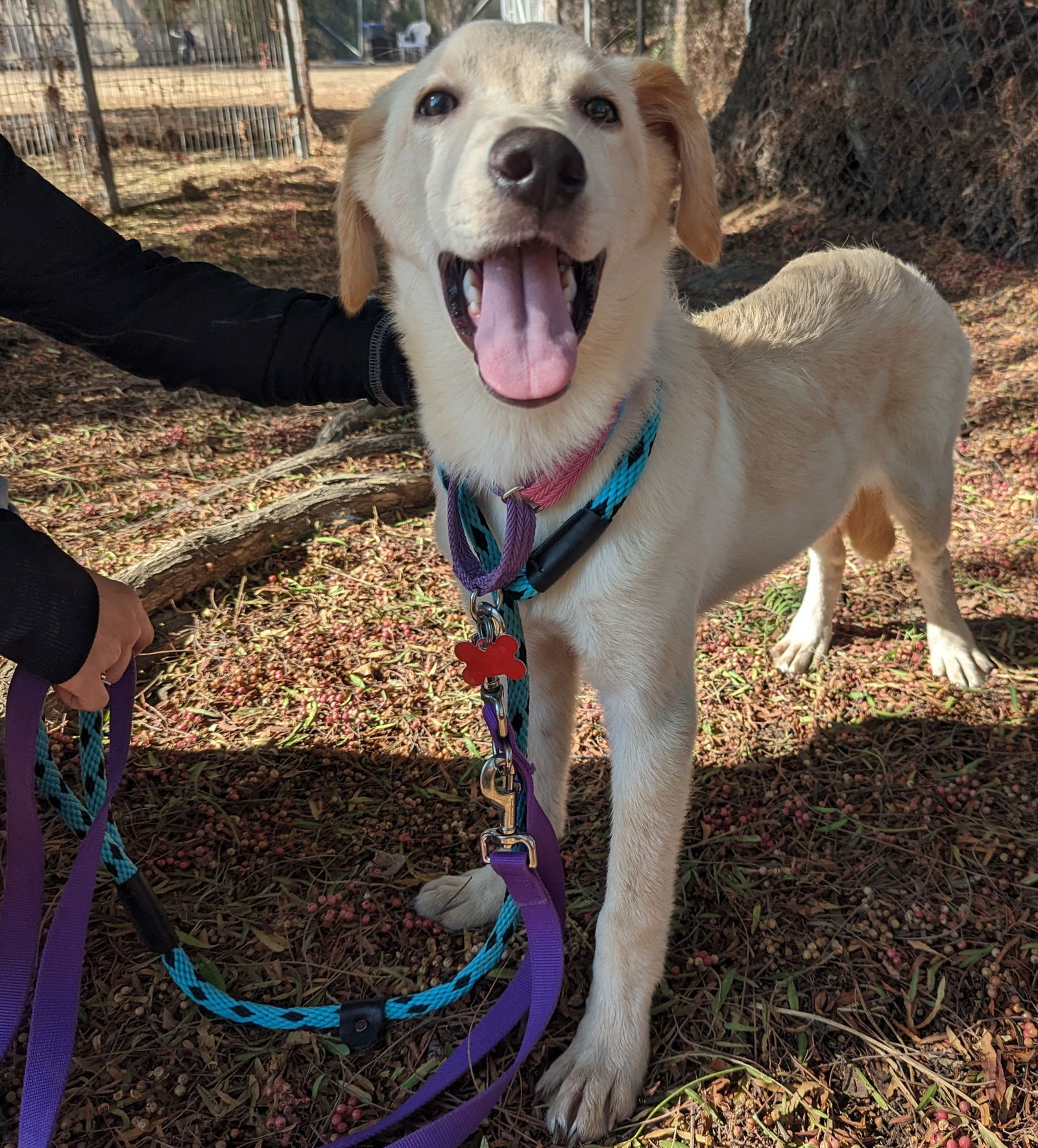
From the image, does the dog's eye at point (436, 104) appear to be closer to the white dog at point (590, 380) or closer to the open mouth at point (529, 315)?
the white dog at point (590, 380)

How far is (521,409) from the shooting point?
1657 mm

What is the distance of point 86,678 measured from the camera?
169 cm

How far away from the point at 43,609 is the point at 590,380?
1111mm

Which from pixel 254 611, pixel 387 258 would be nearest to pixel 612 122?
pixel 387 258

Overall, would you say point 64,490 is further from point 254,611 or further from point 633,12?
point 633,12

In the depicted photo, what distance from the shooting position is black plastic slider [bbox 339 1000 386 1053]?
6.26 ft

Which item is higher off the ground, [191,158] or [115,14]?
[115,14]

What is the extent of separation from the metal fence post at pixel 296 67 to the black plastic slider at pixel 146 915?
447 inches

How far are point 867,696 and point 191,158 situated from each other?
10722 millimetres

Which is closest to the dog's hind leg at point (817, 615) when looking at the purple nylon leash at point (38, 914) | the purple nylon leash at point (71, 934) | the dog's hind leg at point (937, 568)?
the dog's hind leg at point (937, 568)

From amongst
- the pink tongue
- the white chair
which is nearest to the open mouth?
the pink tongue

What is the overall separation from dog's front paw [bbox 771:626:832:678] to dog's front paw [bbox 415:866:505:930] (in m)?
1.40

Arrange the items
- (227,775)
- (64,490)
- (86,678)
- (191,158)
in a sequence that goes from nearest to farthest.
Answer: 1. (86,678)
2. (227,775)
3. (64,490)
4. (191,158)

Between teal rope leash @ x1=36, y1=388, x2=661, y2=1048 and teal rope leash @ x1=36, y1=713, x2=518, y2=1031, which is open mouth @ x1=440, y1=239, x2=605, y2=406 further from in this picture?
teal rope leash @ x1=36, y1=713, x2=518, y2=1031
